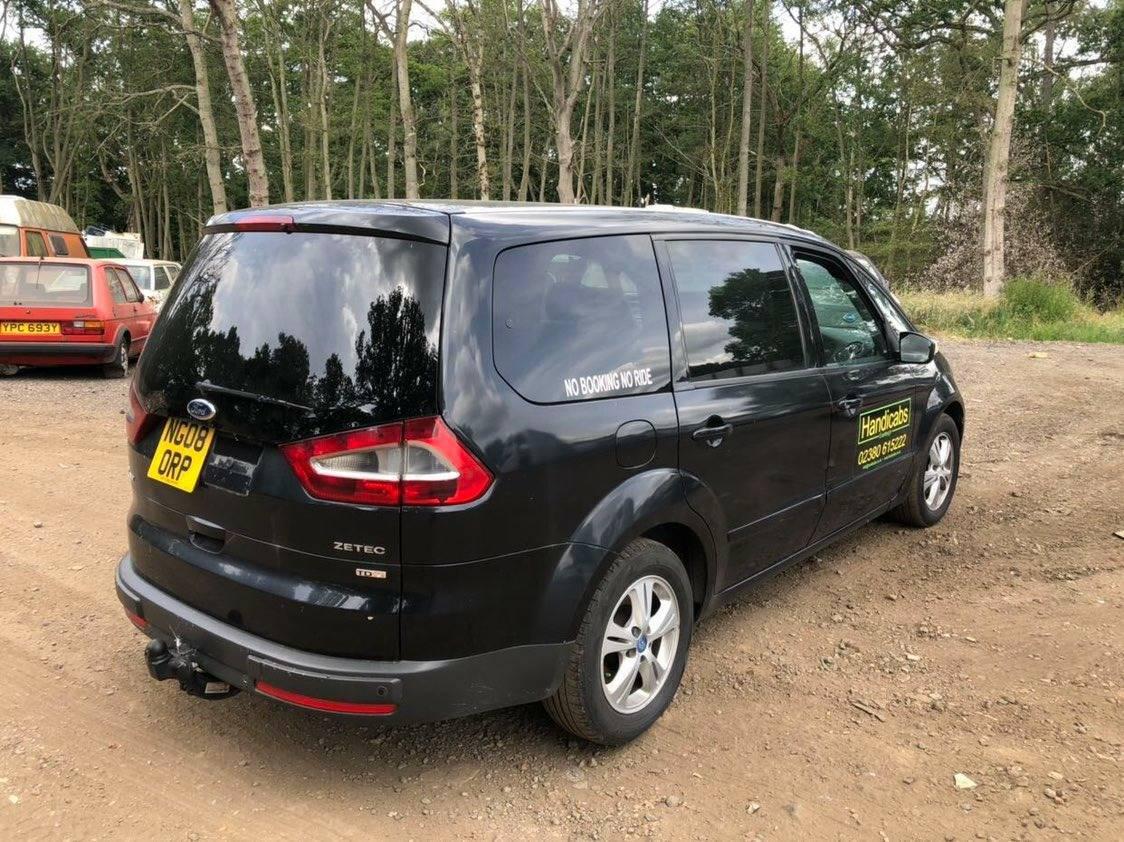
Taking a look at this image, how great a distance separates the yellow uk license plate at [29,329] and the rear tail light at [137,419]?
826 centimetres

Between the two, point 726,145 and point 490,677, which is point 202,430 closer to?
point 490,677

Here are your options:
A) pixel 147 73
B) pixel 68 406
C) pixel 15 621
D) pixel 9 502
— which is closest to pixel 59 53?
pixel 147 73

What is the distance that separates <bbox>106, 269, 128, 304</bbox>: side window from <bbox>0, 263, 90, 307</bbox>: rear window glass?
0.30m

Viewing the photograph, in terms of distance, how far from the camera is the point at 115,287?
1063 cm

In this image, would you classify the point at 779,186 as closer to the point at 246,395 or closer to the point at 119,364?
the point at 119,364

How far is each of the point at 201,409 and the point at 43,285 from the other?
9.19 metres

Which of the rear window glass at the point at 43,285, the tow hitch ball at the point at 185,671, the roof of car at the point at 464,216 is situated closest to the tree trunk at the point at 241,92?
the rear window glass at the point at 43,285

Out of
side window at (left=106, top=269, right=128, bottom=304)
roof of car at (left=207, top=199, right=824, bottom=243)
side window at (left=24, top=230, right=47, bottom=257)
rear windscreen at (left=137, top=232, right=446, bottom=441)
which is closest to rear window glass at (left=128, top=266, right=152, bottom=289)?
side window at (left=24, top=230, right=47, bottom=257)

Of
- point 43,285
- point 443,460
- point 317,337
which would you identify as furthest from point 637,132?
point 443,460

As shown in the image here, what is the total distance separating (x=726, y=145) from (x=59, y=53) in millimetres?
27449

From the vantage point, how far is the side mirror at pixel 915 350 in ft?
14.2

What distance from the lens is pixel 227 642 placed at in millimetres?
2473

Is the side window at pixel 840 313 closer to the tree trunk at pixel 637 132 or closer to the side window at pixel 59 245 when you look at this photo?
the side window at pixel 59 245

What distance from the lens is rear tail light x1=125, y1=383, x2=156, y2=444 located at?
2852mm
